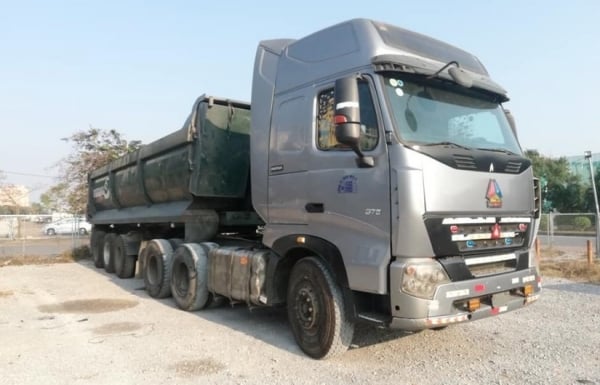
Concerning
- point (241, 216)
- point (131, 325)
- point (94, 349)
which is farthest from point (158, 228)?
point (94, 349)

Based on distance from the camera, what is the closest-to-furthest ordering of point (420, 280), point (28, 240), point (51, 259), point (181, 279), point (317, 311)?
point (420, 280) → point (317, 311) → point (181, 279) → point (51, 259) → point (28, 240)

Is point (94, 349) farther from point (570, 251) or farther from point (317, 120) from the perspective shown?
point (570, 251)

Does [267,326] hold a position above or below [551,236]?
below

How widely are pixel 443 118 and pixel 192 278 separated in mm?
4551

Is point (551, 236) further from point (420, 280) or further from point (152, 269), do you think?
point (420, 280)

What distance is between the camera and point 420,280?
4270 mm

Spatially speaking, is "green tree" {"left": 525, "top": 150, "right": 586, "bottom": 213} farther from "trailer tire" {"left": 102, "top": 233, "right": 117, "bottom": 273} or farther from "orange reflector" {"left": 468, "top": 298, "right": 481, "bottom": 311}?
"orange reflector" {"left": 468, "top": 298, "right": 481, "bottom": 311}

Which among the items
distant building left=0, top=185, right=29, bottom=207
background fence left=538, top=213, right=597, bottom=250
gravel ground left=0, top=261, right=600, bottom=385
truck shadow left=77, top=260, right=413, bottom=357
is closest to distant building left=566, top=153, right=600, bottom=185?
background fence left=538, top=213, right=597, bottom=250

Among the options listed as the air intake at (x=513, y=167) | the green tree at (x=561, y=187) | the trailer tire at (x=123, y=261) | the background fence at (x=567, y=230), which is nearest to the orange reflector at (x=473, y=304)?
the air intake at (x=513, y=167)

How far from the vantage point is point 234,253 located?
6.69 meters

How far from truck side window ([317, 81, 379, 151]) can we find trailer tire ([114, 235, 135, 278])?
7.95 m

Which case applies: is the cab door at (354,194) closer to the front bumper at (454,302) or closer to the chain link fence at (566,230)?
the front bumper at (454,302)

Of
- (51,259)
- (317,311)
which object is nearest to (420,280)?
(317,311)

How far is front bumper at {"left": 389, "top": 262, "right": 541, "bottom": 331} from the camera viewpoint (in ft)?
14.0
